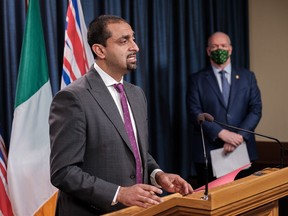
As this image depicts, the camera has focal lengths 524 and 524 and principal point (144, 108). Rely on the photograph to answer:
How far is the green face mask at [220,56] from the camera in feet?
12.8

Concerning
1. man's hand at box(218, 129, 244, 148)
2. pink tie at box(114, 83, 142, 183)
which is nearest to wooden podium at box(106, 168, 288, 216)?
pink tie at box(114, 83, 142, 183)

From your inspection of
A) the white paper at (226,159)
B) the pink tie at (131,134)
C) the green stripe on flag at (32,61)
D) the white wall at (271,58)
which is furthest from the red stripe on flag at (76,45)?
the white wall at (271,58)

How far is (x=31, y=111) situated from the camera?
9.53 ft

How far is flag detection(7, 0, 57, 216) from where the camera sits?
2.79 metres

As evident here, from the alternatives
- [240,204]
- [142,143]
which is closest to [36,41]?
[142,143]

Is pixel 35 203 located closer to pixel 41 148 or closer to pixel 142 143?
pixel 41 148

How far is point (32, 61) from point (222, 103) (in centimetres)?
157

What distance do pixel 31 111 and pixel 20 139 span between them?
0.57 feet

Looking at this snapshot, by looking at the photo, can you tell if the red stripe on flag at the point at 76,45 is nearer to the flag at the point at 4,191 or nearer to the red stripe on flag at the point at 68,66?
the red stripe on flag at the point at 68,66

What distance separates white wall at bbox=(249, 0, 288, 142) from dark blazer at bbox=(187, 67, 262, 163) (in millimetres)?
986

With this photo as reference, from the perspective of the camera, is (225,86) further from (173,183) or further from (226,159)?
(173,183)

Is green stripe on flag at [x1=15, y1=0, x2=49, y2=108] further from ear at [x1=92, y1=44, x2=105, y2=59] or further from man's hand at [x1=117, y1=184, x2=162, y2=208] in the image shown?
man's hand at [x1=117, y1=184, x2=162, y2=208]

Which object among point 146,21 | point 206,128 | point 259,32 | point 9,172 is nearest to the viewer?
point 9,172

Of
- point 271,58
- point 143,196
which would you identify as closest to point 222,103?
point 271,58
